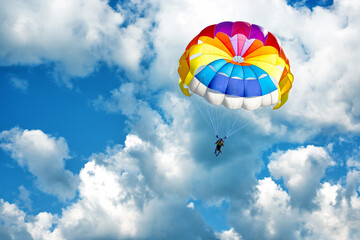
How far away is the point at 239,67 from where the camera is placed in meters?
37.0

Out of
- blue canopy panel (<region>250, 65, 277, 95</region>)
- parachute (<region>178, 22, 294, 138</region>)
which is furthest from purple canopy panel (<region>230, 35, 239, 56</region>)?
blue canopy panel (<region>250, 65, 277, 95</region>)

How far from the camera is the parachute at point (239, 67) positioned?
36.0 m

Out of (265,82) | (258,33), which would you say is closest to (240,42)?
(258,33)

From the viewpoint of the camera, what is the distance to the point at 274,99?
120 ft

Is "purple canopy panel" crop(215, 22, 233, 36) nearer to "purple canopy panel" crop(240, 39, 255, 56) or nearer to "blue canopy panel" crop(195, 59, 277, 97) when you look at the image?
"purple canopy panel" crop(240, 39, 255, 56)

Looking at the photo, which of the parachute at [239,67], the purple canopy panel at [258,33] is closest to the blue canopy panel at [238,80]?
the parachute at [239,67]

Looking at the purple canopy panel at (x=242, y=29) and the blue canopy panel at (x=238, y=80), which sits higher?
the purple canopy panel at (x=242, y=29)

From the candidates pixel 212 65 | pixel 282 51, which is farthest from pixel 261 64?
pixel 212 65

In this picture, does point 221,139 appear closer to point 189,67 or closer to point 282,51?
point 189,67

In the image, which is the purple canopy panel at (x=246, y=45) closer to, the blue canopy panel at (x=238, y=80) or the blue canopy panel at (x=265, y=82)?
the blue canopy panel at (x=238, y=80)

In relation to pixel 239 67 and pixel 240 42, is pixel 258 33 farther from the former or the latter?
pixel 239 67

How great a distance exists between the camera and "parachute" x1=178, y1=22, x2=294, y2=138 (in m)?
36.0

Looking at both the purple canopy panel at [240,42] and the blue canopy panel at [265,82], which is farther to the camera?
the purple canopy panel at [240,42]

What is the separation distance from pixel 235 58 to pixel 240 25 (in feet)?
11.0
